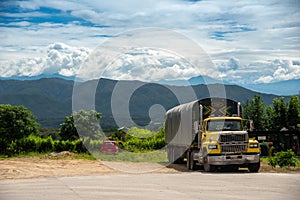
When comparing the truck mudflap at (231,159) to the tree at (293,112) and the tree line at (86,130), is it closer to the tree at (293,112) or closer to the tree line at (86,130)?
the tree line at (86,130)

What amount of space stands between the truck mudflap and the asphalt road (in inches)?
106

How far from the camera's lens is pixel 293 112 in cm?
5250

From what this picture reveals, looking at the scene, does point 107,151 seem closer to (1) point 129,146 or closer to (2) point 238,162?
(1) point 129,146

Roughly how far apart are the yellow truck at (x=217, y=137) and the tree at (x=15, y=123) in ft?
117

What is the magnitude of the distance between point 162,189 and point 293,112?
137ft

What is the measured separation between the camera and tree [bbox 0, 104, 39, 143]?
55250 millimetres

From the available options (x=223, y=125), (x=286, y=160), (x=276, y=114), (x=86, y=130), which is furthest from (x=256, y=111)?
(x=223, y=125)

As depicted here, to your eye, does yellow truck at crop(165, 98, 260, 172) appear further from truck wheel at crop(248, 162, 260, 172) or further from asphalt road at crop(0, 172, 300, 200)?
asphalt road at crop(0, 172, 300, 200)

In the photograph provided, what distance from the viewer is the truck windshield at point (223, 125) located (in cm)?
2086

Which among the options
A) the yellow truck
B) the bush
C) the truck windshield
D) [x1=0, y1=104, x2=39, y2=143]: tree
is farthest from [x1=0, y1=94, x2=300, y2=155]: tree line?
the truck windshield

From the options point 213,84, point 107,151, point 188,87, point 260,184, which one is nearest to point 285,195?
point 260,184

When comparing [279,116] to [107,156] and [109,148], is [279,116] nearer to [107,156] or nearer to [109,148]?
[109,148]

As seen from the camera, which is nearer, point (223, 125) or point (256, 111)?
point (223, 125)

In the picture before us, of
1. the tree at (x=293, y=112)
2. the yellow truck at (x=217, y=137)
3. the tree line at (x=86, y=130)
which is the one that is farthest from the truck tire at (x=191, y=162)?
the tree at (x=293, y=112)
